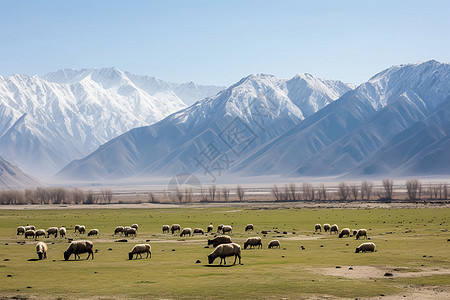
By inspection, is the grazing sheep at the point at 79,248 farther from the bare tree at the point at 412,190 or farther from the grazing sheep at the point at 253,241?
the bare tree at the point at 412,190

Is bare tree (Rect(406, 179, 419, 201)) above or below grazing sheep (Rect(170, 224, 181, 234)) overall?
above

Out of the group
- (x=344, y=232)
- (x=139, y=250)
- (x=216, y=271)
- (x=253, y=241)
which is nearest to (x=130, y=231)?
(x=253, y=241)

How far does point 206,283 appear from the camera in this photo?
3062 centimetres

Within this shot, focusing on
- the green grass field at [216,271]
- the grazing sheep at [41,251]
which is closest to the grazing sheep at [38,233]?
the green grass field at [216,271]

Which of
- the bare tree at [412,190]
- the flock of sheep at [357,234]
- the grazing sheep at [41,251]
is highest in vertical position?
the bare tree at [412,190]

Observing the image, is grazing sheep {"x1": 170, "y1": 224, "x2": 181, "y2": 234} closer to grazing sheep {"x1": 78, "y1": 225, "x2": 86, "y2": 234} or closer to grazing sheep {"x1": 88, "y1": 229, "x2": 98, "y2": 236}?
grazing sheep {"x1": 88, "y1": 229, "x2": 98, "y2": 236}

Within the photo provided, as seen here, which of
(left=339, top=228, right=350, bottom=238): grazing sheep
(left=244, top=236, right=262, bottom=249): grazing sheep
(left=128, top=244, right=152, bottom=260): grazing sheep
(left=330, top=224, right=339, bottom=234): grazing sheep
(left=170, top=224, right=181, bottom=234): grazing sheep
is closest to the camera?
(left=128, top=244, right=152, bottom=260): grazing sheep

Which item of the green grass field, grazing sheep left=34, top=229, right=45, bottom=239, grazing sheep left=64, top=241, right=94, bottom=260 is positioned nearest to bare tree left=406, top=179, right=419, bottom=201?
the green grass field

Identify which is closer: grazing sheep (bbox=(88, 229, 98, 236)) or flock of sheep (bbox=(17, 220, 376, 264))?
flock of sheep (bbox=(17, 220, 376, 264))

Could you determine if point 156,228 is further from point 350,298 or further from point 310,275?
point 350,298

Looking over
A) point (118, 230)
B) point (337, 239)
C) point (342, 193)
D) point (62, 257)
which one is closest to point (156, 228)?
point (118, 230)

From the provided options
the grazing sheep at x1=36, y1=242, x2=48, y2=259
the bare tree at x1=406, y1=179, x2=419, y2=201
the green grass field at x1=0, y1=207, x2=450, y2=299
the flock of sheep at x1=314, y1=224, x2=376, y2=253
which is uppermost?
the bare tree at x1=406, y1=179, x2=419, y2=201

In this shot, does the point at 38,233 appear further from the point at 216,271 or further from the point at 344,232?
the point at 216,271

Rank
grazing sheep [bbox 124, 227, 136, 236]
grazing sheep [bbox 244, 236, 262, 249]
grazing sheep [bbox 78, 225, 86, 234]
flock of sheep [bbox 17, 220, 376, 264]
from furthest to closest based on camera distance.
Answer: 1. grazing sheep [bbox 78, 225, 86, 234]
2. grazing sheep [bbox 124, 227, 136, 236]
3. grazing sheep [bbox 244, 236, 262, 249]
4. flock of sheep [bbox 17, 220, 376, 264]
